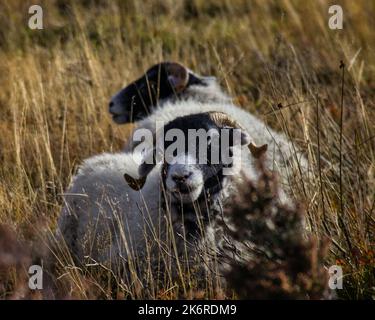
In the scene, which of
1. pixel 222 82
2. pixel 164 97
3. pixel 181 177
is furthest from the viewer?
pixel 222 82

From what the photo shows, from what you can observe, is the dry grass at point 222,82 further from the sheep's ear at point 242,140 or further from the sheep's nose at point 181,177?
the sheep's nose at point 181,177

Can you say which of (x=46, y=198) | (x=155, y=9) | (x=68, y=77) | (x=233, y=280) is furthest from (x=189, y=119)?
(x=155, y=9)

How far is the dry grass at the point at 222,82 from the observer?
15.7 ft

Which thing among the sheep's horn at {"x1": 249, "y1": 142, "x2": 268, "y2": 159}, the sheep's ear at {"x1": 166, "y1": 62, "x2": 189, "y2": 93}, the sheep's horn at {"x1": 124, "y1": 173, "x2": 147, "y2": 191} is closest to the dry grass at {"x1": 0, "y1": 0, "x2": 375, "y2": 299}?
the sheep's horn at {"x1": 249, "y1": 142, "x2": 268, "y2": 159}

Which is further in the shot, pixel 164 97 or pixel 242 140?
pixel 164 97

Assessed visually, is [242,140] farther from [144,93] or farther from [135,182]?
[144,93]

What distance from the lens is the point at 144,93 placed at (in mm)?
7590

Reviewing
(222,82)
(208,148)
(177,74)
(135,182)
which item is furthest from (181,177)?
(222,82)

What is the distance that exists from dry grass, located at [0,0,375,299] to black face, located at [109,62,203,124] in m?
0.27

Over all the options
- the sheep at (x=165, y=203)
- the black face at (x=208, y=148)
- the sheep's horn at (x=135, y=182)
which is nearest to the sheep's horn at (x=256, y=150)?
the sheep at (x=165, y=203)

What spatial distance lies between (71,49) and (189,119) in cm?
503

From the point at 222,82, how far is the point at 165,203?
4.08 m
